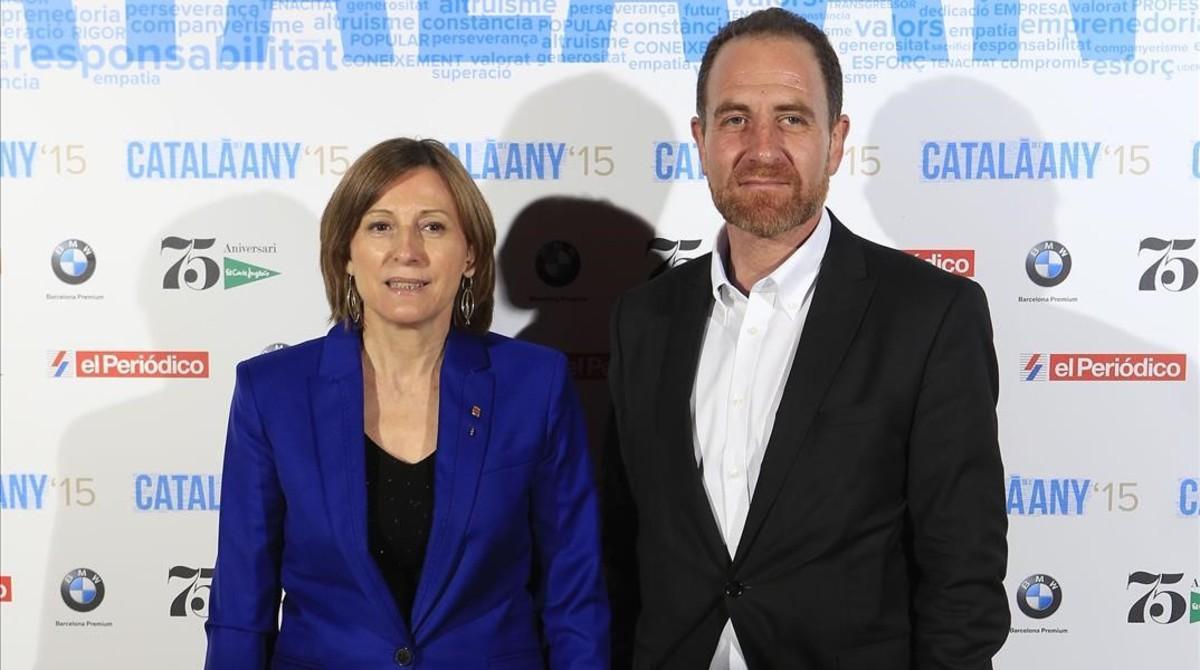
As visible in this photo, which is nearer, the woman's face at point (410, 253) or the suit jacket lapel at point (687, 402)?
the suit jacket lapel at point (687, 402)

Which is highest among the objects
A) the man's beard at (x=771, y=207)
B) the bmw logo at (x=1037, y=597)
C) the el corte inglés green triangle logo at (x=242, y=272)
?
the man's beard at (x=771, y=207)

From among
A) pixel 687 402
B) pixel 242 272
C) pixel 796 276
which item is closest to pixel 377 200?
pixel 687 402

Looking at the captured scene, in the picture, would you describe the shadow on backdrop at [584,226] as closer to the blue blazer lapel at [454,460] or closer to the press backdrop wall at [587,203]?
the press backdrop wall at [587,203]

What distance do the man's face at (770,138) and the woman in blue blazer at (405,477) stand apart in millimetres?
502

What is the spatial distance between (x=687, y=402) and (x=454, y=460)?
1.50 feet

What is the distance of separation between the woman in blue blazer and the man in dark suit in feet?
0.64

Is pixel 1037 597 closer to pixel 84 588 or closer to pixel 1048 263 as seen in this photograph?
pixel 1048 263

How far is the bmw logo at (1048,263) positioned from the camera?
119 inches

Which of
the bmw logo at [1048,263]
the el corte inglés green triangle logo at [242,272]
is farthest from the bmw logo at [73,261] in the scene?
the bmw logo at [1048,263]

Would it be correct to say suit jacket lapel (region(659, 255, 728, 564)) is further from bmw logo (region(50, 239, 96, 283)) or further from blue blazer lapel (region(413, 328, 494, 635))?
bmw logo (region(50, 239, 96, 283))

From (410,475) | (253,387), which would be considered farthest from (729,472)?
(253,387)

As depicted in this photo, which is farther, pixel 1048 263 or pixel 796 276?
pixel 1048 263

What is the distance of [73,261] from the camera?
3.12 metres

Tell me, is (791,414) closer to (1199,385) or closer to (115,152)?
(1199,385)
